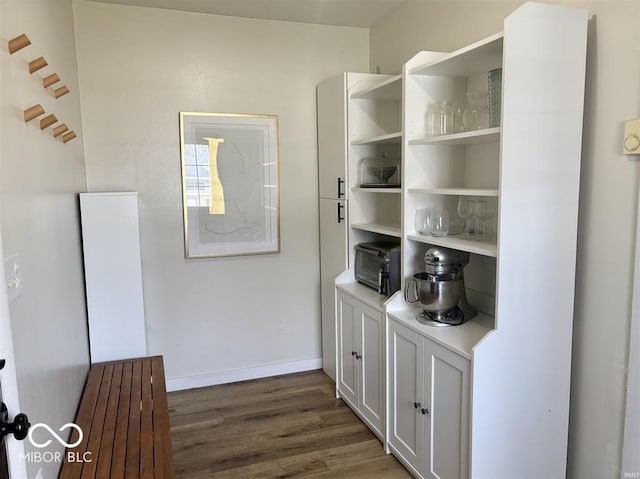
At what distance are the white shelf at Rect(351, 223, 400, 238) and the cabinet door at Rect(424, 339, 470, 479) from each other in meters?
0.72

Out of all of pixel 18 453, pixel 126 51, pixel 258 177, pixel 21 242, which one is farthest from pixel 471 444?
pixel 126 51

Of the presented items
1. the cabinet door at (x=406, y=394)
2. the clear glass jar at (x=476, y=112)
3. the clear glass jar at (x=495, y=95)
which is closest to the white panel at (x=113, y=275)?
the cabinet door at (x=406, y=394)

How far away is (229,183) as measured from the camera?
346cm

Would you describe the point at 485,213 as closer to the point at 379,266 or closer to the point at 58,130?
the point at 379,266

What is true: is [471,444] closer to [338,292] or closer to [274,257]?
[338,292]

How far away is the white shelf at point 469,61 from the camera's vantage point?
1.96 meters

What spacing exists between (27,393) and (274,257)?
233 cm

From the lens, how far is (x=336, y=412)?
10.4ft

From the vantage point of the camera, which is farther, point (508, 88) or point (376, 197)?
point (376, 197)

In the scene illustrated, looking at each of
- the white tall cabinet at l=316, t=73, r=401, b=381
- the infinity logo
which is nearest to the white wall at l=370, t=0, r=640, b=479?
the white tall cabinet at l=316, t=73, r=401, b=381

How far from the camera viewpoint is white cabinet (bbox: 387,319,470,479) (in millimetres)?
2018

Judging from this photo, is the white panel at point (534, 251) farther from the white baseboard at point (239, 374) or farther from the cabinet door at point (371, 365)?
the white baseboard at point (239, 374)

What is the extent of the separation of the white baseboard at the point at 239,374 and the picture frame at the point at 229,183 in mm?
919

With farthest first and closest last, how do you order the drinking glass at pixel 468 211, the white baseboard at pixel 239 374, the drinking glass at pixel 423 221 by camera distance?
the white baseboard at pixel 239 374, the drinking glass at pixel 423 221, the drinking glass at pixel 468 211
